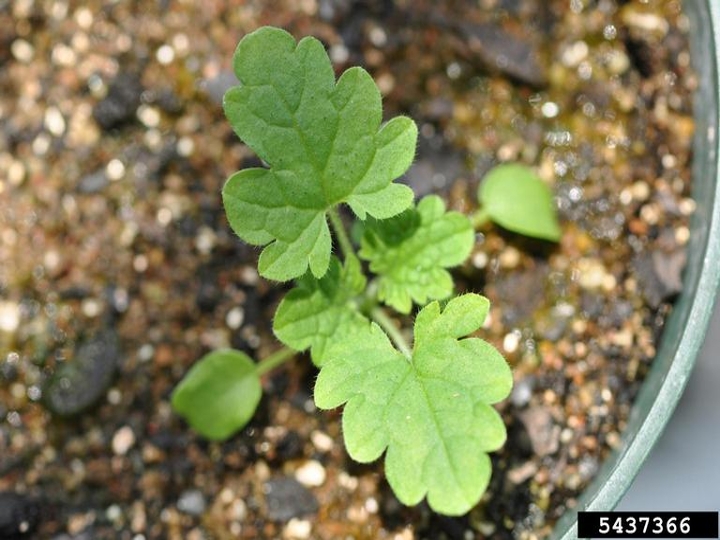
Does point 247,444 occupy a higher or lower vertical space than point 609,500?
lower

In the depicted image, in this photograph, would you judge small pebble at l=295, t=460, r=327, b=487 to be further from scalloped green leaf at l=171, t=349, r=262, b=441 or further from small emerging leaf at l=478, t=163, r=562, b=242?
small emerging leaf at l=478, t=163, r=562, b=242

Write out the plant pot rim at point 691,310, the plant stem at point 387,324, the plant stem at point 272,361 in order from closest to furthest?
the plant pot rim at point 691,310, the plant stem at point 387,324, the plant stem at point 272,361

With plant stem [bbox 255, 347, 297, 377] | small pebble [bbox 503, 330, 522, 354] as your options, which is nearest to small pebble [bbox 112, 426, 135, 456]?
plant stem [bbox 255, 347, 297, 377]

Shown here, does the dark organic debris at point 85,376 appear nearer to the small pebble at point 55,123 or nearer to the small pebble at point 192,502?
the small pebble at point 192,502

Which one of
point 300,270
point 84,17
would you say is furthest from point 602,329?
point 84,17

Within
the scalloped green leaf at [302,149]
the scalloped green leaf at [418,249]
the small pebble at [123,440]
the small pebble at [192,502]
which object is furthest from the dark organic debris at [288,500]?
the scalloped green leaf at [302,149]

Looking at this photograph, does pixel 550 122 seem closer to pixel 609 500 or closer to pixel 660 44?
pixel 660 44

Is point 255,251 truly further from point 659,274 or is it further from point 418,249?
point 659,274
